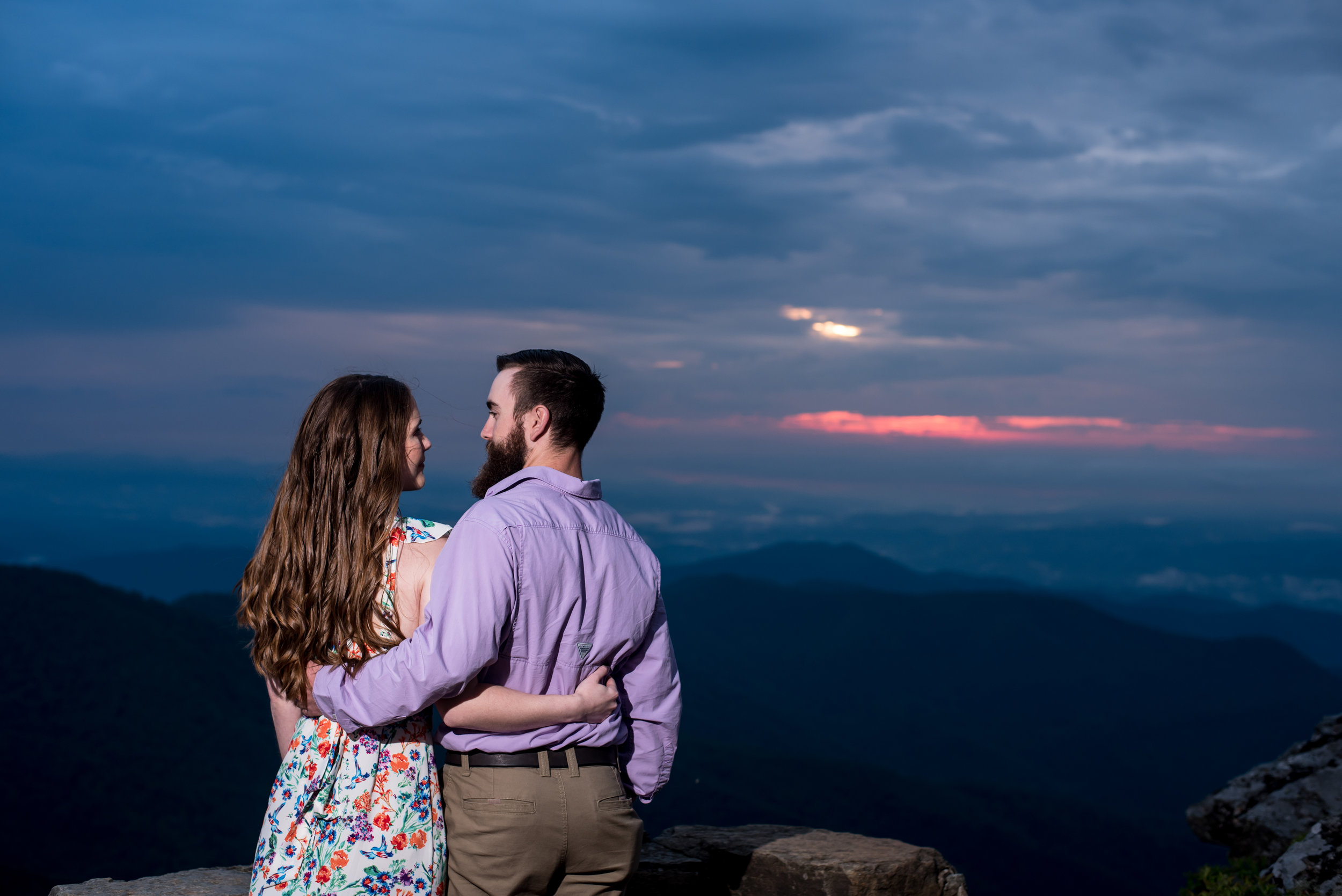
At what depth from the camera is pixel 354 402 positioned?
2.93 m

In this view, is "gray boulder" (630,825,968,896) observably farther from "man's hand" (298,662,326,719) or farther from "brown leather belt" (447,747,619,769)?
"man's hand" (298,662,326,719)

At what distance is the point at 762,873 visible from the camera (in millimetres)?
4930

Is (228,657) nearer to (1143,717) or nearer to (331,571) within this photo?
(331,571)

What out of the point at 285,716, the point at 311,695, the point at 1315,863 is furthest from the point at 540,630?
the point at 1315,863

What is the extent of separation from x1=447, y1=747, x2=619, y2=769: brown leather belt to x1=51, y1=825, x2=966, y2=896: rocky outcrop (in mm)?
2195

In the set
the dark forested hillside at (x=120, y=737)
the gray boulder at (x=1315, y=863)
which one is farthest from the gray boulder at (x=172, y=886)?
the dark forested hillside at (x=120, y=737)

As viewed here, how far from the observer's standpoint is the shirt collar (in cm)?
306

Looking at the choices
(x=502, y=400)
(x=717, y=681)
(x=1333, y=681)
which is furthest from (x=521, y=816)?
(x=1333, y=681)

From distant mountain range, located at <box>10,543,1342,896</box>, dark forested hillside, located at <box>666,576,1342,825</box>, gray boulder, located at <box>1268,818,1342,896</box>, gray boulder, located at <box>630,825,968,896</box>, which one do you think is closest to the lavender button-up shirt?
gray boulder, located at <box>630,825,968,896</box>

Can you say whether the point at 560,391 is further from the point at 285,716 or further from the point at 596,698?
the point at 285,716

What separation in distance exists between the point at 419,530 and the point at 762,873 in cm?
290

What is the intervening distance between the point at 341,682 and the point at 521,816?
0.65 m

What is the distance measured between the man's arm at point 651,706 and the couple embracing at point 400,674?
0.81 feet

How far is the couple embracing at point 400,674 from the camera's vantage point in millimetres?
2863
